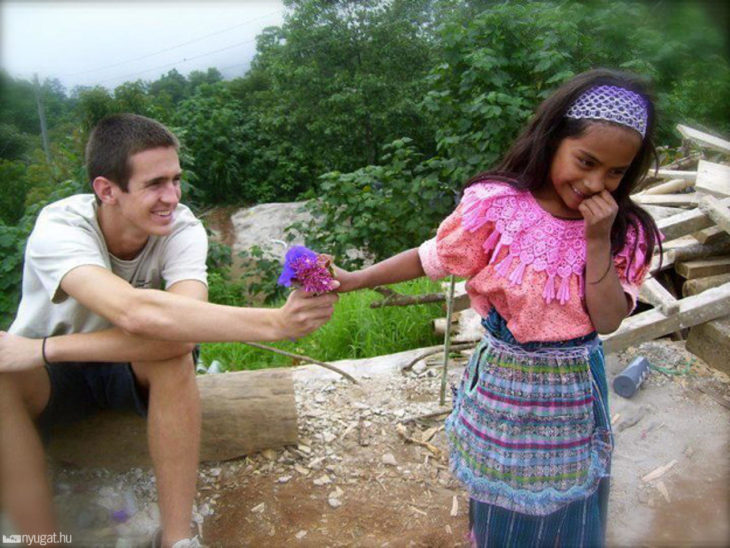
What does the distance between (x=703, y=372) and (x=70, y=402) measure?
292 centimetres

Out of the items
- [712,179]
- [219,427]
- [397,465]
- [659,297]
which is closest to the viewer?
[219,427]

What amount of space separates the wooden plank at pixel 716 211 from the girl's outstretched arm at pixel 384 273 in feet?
8.69

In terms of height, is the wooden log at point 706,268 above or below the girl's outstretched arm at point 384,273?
below

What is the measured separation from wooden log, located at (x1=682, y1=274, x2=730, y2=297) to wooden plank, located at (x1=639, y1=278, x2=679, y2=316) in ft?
1.20

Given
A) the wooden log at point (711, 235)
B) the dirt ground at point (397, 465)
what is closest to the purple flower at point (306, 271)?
the dirt ground at point (397, 465)

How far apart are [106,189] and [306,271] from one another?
3.30 feet

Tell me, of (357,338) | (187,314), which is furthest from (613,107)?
(357,338)

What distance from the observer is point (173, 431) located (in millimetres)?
2045

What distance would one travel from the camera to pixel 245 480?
253 centimetres

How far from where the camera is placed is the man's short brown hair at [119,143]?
2.03 meters

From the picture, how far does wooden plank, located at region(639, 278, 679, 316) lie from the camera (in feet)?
10.1

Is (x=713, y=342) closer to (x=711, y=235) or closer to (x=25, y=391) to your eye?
(x=711, y=235)

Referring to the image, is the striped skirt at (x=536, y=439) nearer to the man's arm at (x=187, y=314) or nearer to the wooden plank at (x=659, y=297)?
the man's arm at (x=187, y=314)

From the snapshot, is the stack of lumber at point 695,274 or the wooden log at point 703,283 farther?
the wooden log at point 703,283
